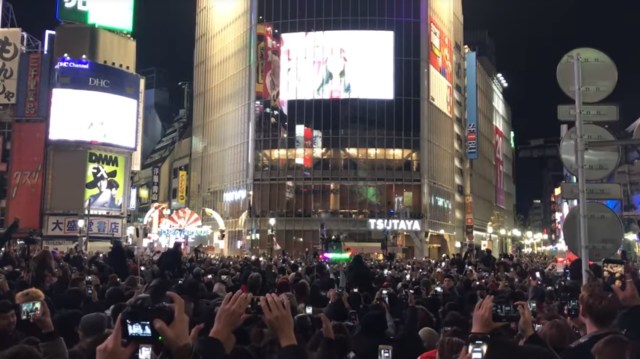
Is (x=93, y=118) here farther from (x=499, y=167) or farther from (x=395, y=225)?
(x=499, y=167)

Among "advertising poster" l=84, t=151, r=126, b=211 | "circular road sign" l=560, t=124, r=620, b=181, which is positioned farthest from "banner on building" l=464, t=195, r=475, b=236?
"circular road sign" l=560, t=124, r=620, b=181

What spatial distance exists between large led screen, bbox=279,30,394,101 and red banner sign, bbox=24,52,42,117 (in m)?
24.4

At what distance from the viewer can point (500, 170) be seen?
386 feet

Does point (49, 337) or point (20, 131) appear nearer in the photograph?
point (49, 337)

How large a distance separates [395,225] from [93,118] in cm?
3139

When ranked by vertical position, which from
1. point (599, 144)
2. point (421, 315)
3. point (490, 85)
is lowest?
point (421, 315)

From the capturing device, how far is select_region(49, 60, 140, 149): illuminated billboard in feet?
188

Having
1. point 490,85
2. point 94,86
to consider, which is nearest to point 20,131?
point 94,86

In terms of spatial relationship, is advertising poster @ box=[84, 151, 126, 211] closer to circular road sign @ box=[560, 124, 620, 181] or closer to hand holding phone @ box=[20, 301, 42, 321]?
circular road sign @ box=[560, 124, 620, 181]

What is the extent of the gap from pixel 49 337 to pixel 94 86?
57289 millimetres

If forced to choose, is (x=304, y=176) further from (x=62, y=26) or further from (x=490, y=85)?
(x=490, y=85)

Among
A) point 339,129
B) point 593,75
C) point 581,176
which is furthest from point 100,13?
point 581,176

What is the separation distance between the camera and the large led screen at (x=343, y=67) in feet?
220

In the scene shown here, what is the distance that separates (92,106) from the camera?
192 ft
